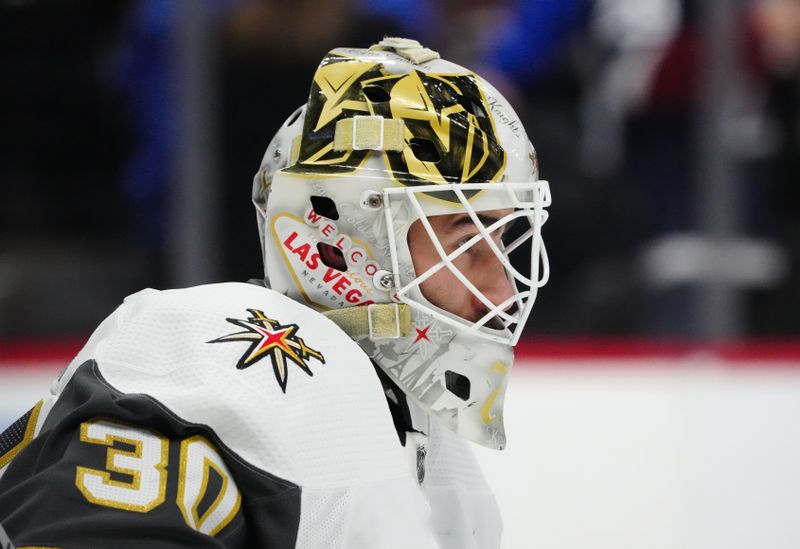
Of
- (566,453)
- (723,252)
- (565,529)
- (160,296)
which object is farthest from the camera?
(723,252)

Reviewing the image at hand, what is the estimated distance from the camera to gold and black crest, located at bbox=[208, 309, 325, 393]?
53.7 inches

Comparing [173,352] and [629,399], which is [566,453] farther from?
[173,352]

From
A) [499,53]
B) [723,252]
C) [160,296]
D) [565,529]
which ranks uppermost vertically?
[499,53]

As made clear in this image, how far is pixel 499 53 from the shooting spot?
386 cm

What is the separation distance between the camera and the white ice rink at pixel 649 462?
2.45 m

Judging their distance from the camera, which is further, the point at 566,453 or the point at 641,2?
the point at 641,2

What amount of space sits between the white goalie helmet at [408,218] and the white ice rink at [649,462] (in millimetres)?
833

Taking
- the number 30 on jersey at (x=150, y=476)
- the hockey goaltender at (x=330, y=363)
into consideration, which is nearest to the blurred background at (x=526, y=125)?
the hockey goaltender at (x=330, y=363)

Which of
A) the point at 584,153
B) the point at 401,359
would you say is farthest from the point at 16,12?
the point at 401,359

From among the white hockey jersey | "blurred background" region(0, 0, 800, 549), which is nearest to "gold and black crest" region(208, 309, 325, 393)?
the white hockey jersey

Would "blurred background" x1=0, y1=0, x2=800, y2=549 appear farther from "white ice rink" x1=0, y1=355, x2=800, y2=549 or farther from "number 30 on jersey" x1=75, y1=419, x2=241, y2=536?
"number 30 on jersey" x1=75, y1=419, x2=241, y2=536

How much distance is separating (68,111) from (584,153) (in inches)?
66.8

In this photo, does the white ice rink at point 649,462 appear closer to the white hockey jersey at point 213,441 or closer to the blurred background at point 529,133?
the blurred background at point 529,133

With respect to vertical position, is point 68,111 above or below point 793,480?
above
